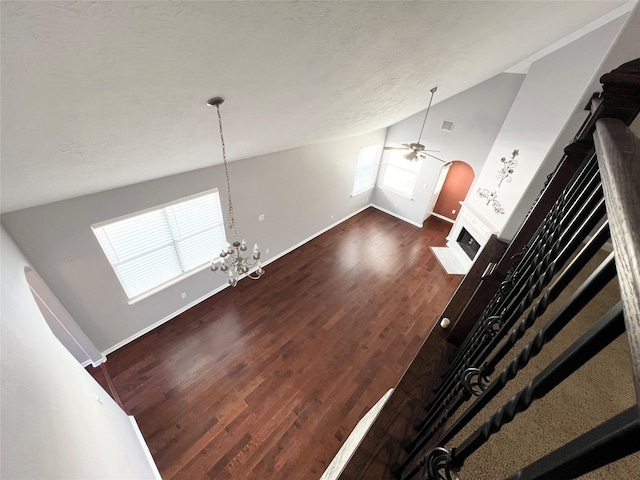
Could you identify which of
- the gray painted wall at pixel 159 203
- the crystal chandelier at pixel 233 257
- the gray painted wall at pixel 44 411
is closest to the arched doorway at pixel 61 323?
the gray painted wall at pixel 159 203

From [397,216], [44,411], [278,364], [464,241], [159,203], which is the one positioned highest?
[44,411]

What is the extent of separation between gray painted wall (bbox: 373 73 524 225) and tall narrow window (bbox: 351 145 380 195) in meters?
0.37

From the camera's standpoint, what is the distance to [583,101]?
365cm

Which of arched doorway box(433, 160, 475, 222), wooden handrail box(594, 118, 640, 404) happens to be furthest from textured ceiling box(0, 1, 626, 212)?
arched doorway box(433, 160, 475, 222)

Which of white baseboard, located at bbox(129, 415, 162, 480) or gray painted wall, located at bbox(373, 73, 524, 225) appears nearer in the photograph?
white baseboard, located at bbox(129, 415, 162, 480)

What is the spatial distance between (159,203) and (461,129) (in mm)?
6238

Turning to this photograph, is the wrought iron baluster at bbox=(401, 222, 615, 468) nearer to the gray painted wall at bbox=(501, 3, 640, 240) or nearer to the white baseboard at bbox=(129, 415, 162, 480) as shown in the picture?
the gray painted wall at bbox=(501, 3, 640, 240)

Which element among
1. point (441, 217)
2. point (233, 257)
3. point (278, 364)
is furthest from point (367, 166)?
point (278, 364)

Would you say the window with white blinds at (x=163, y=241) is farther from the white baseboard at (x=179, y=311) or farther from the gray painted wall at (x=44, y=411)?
the gray painted wall at (x=44, y=411)

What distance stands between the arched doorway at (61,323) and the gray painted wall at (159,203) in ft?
0.39

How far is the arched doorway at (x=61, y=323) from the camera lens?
3019 millimetres

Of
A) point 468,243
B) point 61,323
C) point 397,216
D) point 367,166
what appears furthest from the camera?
point 397,216

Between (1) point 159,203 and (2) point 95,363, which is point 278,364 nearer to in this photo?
(2) point 95,363

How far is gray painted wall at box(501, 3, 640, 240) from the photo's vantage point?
3037mm
